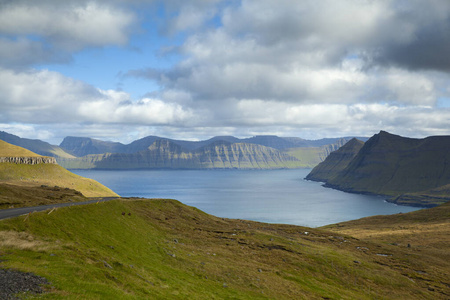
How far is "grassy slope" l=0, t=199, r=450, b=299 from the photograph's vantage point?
28688 mm

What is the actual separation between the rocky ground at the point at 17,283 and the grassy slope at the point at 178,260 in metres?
0.78

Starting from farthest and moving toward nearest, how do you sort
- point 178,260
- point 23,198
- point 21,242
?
point 23,198 < point 178,260 < point 21,242

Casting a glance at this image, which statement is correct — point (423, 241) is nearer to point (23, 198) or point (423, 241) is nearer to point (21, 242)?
point (21, 242)

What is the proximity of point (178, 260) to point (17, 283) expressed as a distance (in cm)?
2219

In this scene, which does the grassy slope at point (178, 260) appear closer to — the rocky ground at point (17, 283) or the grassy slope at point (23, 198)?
the rocky ground at point (17, 283)

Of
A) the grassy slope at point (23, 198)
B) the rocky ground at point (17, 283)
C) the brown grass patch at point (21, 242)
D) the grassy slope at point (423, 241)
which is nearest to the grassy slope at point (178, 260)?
the brown grass patch at point (21, 242)

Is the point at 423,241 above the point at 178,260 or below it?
below

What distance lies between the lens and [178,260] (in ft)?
142

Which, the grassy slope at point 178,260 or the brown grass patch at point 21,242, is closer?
the grassy slope at point 178,260

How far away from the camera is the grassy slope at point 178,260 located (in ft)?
94.1

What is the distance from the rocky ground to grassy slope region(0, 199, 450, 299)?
0.78 m

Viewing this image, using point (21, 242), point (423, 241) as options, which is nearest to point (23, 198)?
point (21, 242)

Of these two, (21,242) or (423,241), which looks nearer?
(21,242)

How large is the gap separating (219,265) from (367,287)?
2396cm
